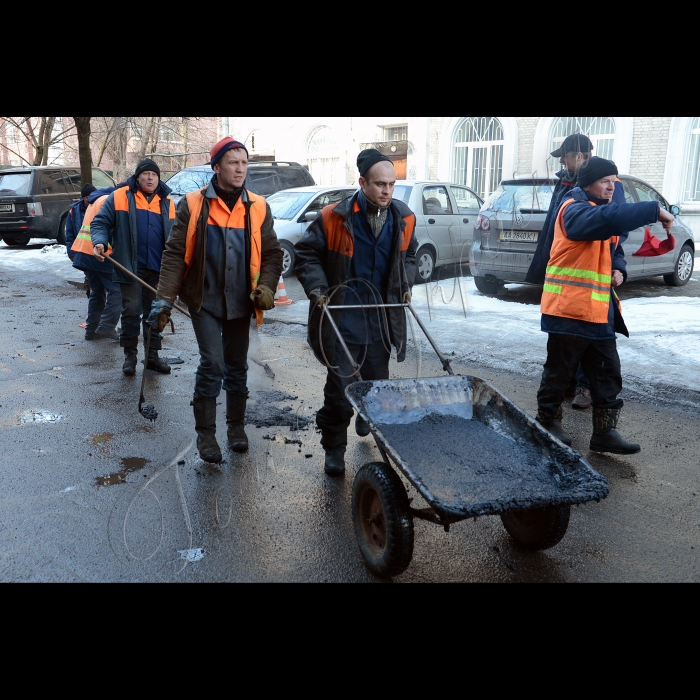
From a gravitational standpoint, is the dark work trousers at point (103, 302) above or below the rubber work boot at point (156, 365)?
above

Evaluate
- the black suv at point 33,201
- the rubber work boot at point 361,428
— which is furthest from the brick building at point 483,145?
the rubber work boot at point 361,428

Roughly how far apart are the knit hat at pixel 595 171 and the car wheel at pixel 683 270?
7.75m

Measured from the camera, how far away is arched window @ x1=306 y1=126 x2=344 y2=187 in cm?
2356

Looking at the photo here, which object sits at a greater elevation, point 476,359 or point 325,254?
point 325,254

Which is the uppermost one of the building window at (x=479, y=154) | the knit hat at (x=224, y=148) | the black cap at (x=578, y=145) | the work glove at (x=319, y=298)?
the building window at (x=479, y=154)

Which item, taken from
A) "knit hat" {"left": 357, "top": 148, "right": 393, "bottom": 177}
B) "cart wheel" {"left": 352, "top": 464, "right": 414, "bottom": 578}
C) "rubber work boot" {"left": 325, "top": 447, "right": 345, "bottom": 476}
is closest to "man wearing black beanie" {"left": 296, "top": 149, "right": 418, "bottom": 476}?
"knit hat" {"left": 357, "top": 148, "right": 393, "bottom": 177}

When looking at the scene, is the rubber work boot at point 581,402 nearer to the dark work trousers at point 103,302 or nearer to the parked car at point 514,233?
the parked car at point 514,233

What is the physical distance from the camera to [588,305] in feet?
15.1

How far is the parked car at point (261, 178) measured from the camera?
13.8 metres

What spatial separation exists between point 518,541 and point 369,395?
1038 mm

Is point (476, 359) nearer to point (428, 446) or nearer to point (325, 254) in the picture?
point (325, 254)

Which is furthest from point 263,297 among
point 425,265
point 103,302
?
point 425,265
